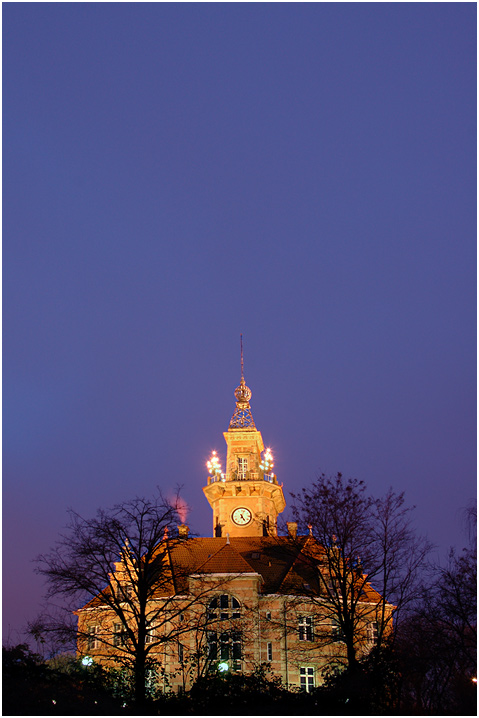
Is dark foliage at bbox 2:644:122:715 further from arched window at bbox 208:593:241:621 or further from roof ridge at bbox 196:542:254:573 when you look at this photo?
roof ridge at bbox 196:542:254:573

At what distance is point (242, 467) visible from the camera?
74.4 m

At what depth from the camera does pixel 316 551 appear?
44.2 metres

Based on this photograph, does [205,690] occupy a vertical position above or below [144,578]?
below

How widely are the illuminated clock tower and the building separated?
19.9 feet

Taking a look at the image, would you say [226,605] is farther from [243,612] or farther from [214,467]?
[214,467]

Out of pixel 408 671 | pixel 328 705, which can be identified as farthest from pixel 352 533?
pixel 328 705

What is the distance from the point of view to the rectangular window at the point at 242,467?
7350 cm

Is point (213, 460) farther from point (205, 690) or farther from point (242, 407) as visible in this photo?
point (205, 690)

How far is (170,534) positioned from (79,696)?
484 inches

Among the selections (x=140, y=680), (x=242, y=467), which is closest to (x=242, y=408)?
(x=242, y=467)

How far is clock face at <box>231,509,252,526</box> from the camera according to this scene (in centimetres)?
7062

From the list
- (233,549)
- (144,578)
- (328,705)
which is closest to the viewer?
(328,705)

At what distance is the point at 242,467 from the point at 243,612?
25.9 metres

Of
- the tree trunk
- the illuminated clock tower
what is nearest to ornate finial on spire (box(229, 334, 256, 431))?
the illuminated clock tower
